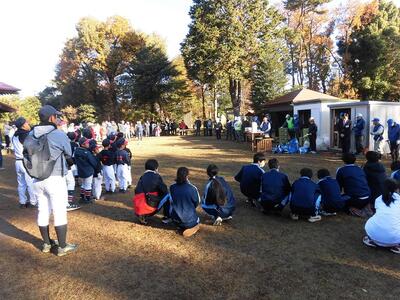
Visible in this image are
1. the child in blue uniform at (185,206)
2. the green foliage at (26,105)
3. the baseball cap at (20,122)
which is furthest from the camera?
the green foliage at (26,105)

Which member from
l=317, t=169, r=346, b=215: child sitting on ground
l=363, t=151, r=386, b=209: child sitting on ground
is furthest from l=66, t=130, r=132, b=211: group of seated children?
l=363, t=151, r=386, b=209: child sitting on ground

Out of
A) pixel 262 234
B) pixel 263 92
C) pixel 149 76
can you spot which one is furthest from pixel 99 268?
pixel 149 76

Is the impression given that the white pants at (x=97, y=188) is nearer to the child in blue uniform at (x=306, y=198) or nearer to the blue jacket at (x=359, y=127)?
the child in blue uniform at (x=306, y=198)

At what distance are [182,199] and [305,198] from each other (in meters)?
2.02

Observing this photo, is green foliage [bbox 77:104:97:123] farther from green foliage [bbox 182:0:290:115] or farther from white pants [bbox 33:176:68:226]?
white pants [bbox 33:176:68:226]

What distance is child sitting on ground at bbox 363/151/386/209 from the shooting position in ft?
19.6

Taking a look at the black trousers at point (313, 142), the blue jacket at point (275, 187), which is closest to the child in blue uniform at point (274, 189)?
the blue jacket at point (275, 187)

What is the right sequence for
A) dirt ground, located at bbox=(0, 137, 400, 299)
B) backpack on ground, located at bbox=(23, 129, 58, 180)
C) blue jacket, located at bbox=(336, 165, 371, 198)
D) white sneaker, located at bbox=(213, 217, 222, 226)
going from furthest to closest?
blue jacket, located at bbox=(336, 165, 371, 198) < white sneaker, located at bbox=(213, 217, 222, 226) < backpack on ground, located at bbox=(23, 129, 58, 180) < dirt ground, located at bbox=(0, 137, 400, 299)

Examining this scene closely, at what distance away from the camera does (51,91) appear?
46.1 meters

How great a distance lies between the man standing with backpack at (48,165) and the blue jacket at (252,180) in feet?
11.2

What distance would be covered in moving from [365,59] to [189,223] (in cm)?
2828

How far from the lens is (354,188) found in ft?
18.9

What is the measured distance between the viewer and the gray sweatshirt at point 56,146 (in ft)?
14.1

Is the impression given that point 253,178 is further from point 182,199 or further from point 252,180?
point 182,199
